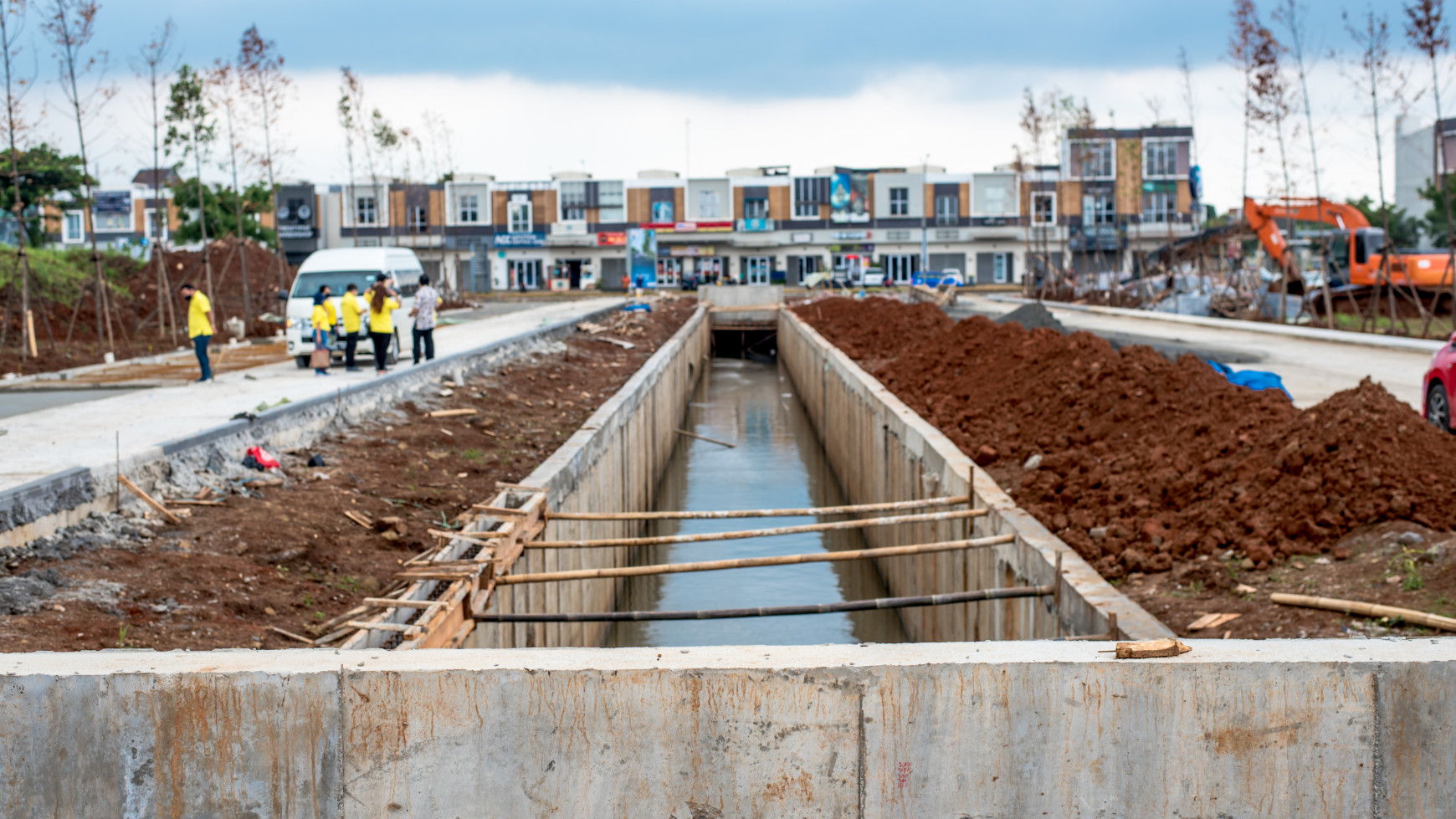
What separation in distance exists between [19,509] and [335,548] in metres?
1.90

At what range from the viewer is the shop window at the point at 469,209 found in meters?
85.6

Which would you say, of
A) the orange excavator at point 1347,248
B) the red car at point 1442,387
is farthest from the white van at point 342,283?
the orange excavator at point 1347,248

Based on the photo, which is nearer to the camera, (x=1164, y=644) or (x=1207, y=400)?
(x=1164, y=644)

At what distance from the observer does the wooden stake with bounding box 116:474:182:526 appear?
8.20 metres

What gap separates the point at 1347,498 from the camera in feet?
22.9

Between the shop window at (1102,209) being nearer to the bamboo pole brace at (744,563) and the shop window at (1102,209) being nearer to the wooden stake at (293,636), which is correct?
the bamboo pole brace at (744,563)

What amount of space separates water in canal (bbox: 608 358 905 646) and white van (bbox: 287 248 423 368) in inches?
233

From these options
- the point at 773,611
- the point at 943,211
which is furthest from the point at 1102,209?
the point at 773,611

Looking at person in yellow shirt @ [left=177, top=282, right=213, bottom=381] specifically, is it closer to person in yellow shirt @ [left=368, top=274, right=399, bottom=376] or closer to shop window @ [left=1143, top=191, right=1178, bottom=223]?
person in yellow shirt @ [left=368, top=274, right=399, bottom=376]

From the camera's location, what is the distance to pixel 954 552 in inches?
372

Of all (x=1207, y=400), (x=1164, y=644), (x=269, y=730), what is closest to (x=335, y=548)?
(x=269, y=730)

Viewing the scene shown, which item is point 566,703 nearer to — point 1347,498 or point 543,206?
point 1347,498

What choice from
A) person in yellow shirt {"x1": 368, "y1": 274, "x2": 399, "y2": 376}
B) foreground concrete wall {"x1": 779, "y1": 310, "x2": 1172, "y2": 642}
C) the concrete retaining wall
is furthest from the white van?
foreground concrete wall {"x1": 779, "y1": 310, "x2": 1172, "y2": 642}

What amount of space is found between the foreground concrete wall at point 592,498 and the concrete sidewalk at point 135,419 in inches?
116
